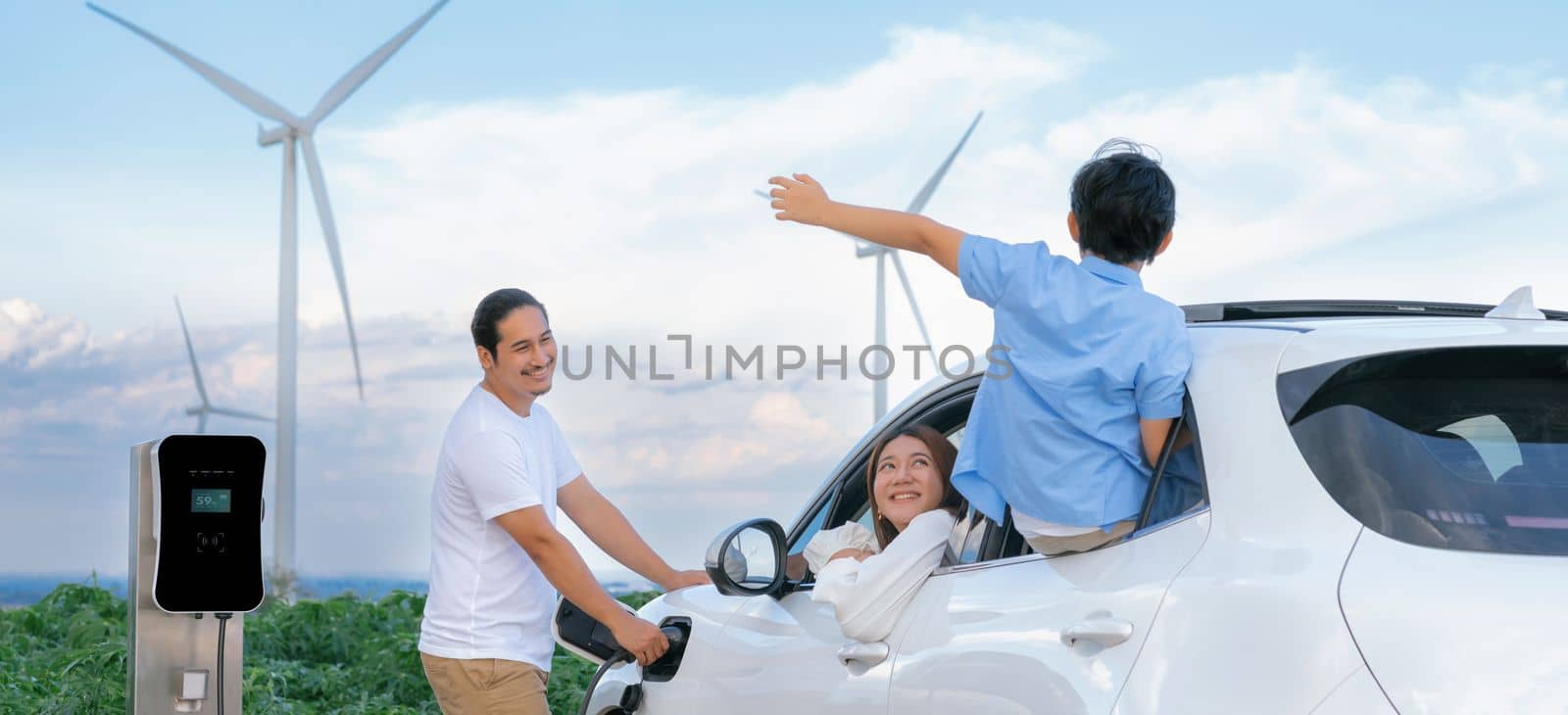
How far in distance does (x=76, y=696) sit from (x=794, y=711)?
5344mm

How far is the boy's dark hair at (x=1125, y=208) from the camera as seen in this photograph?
2.99 metres

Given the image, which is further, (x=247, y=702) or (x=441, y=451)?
(x=247, y=702)

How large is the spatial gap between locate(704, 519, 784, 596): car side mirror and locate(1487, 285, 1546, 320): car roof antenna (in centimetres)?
165

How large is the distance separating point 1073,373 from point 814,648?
3.33ft

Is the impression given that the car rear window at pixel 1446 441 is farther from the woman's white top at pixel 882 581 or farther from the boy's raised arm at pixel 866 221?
the woman's white top at pixel 882 581

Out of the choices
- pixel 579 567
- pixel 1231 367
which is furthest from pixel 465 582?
pixel 1231 367

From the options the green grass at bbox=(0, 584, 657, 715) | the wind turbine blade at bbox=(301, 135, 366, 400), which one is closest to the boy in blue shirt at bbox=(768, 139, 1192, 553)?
the green grass at bbox=(0, 584, 657, 715)

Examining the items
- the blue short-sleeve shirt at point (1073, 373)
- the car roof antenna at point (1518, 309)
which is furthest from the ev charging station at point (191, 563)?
the car roof antenna at point (1518, 309)

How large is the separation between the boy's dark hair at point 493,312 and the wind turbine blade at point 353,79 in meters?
16.6

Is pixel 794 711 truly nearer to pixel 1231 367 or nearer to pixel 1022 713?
pixel 1022 713

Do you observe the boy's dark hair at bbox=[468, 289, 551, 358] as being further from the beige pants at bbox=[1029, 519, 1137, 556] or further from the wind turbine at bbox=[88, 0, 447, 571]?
the wind turbine at bbox=[88, 0, 447, 571]

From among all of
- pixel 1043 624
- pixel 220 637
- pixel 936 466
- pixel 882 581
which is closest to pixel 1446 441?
pixel 1043 624

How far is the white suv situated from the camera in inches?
85.6

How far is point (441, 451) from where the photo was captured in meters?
4.29
